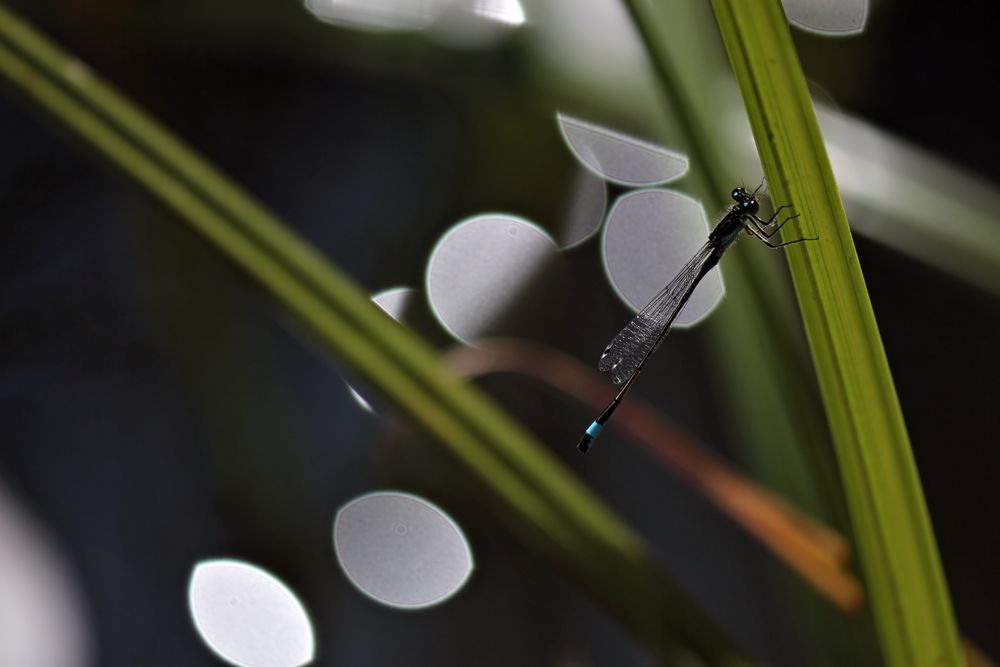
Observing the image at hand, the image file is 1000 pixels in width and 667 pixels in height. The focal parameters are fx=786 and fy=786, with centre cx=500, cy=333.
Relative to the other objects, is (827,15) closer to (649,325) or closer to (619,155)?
(619,155)

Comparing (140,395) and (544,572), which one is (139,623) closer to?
(140,395)

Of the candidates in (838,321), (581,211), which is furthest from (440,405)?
(581,211)

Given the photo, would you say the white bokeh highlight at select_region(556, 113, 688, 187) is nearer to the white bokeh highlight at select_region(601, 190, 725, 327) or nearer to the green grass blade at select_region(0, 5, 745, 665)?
the white bokeh highlight at select_region(601, 190, 725, 327)

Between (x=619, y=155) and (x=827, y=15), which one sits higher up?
(x=827, y=15)

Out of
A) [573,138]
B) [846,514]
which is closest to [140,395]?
[573,138]

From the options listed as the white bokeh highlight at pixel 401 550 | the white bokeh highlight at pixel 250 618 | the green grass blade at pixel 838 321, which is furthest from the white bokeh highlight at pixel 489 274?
the green grass blade at pixel 838 321

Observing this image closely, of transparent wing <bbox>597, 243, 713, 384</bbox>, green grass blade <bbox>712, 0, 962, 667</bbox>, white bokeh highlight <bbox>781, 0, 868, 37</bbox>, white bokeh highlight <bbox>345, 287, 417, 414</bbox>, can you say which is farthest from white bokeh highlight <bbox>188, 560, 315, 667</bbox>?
white bokeh highlight <bbox>781, 0, 868, 37</bbox>
